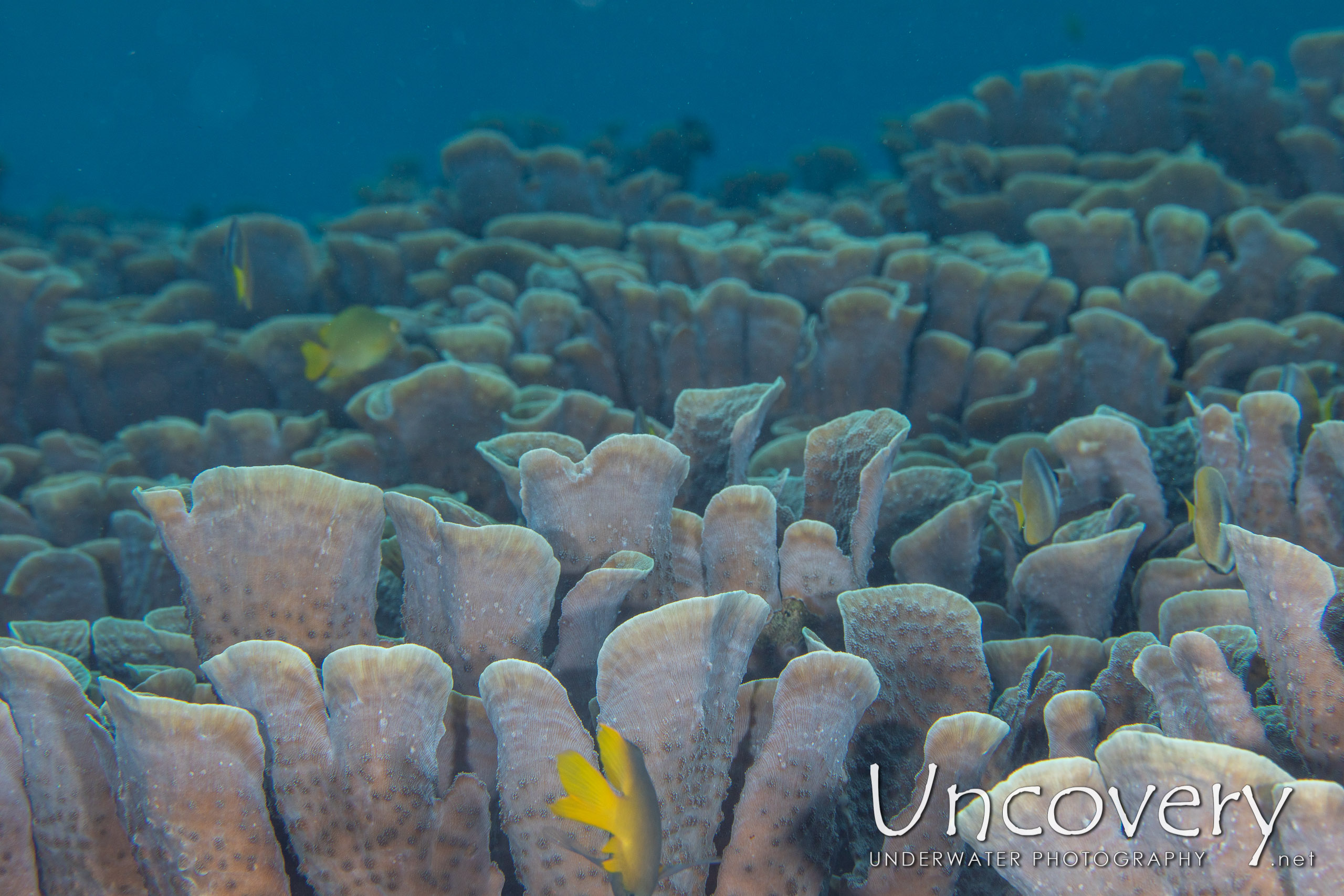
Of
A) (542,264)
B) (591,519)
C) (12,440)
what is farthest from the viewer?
(542,264)

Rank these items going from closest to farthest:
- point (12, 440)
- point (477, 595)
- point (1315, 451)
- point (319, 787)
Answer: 1. point (319, 787)
2. point (477, 595)
3. point (1315, 451)
4. point (12, 440)

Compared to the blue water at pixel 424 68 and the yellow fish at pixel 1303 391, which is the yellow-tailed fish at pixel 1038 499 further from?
the blue water at pixel 424 68

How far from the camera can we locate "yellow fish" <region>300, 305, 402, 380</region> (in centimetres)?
309

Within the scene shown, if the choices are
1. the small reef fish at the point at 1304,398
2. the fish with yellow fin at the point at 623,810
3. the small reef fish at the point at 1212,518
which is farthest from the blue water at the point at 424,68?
the fish with yellow fin at the point at 623,810

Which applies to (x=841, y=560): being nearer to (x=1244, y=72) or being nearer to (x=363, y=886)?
(x=363, y=886)

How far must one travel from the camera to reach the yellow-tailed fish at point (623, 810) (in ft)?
2.93

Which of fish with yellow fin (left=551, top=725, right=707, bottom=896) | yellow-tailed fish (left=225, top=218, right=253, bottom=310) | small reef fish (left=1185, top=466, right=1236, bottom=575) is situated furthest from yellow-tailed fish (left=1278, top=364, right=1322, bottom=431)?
yellow-tailed fish (left=225, top=218, right=253, bottom=310)

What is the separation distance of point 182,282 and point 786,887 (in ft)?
15.8

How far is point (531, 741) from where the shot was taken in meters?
1.16

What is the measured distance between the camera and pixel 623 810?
0.90 m

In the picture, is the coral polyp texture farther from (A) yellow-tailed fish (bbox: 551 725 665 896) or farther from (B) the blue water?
(B) the blue water

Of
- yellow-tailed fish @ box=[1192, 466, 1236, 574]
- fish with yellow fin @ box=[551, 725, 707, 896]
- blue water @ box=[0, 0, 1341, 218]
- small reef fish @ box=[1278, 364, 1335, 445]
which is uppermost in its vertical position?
blue water @ box=[0, 0, 1341, 218]

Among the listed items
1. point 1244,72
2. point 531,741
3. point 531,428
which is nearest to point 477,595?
point 531,741

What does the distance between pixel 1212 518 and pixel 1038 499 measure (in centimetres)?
36
